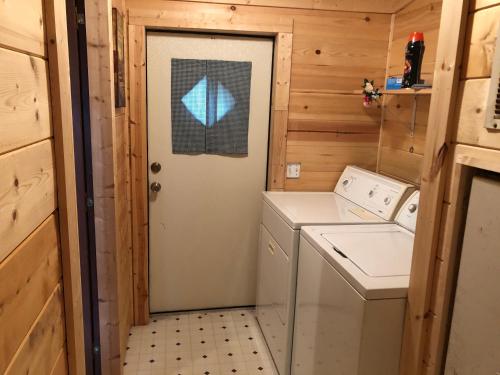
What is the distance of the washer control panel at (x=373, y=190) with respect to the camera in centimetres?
222

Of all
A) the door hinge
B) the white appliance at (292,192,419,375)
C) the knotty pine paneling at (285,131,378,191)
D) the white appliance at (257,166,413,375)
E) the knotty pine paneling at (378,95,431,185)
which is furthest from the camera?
the knotty pine paneling at (285,131,378,191)

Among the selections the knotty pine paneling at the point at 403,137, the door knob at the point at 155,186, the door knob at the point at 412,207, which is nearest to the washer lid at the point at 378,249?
the door knob at the point at 412,207

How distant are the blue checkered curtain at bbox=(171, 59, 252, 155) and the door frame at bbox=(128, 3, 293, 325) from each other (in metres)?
0.19

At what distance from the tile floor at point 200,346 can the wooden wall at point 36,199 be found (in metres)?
1.41

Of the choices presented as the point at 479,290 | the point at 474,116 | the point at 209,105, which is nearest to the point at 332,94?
the point at 209,105

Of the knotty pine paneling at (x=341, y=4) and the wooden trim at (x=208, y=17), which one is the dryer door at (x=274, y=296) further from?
the knotty pine paneling at (x=341, y=4)

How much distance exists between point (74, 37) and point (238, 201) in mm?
1547

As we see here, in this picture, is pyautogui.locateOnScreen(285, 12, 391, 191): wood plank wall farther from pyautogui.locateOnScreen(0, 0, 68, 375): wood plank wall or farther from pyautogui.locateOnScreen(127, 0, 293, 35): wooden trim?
pyautogui.locateOnScreen(0, 0, 68, 375): wood plank wall

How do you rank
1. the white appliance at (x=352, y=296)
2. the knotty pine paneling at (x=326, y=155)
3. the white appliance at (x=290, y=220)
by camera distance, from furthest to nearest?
1. the knotty pine paneling at (x=326, y=155)
2. the white appliance at (x=290, y=220)
3. the white appliance at (x=352, y=296)

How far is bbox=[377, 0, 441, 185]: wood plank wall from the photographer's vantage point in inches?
88.7

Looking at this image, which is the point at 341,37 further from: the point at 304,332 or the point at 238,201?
the point at 304,332

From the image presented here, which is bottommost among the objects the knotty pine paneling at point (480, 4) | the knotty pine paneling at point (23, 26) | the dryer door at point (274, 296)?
the dryer door at point (274, 296)

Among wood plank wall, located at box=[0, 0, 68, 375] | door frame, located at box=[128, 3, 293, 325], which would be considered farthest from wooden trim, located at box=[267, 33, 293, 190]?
wood plank wall, located at box=[0, 0, 68, 375]

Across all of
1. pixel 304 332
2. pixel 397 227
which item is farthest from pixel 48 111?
pixel 397 227
